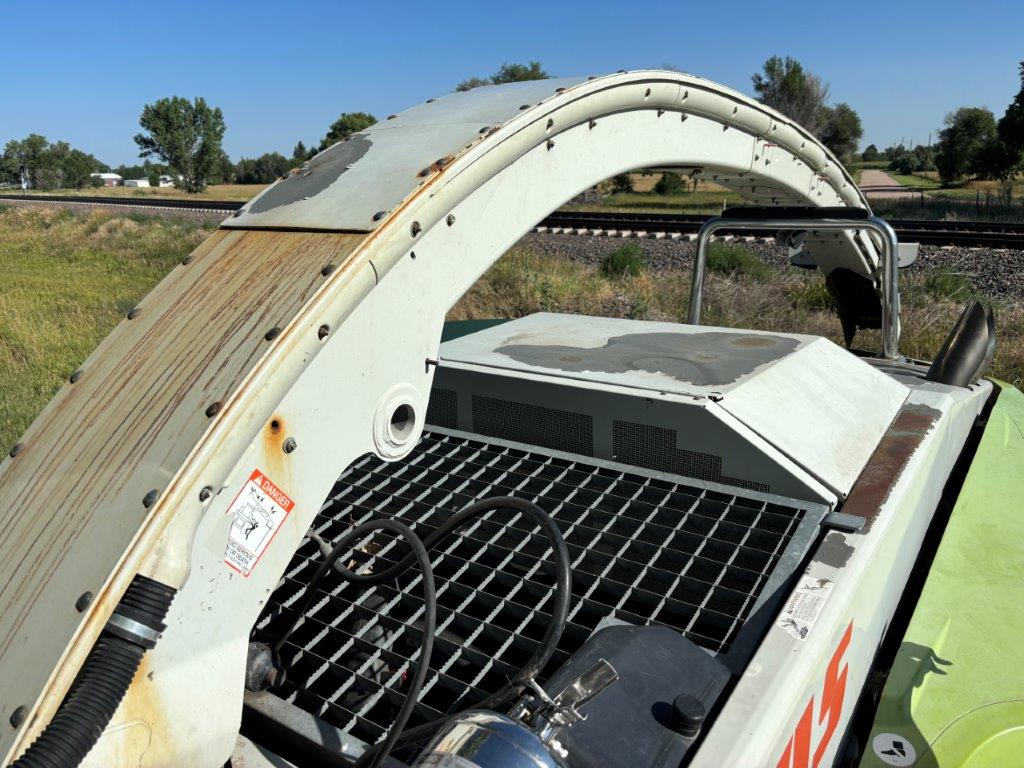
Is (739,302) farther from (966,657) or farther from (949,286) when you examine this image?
(966,657)

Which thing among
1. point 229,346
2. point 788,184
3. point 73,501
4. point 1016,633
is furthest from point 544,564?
point 788,184

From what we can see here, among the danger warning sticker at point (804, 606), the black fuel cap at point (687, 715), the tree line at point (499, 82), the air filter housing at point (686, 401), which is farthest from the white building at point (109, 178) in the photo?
the black fuel cap at point (687, 715)

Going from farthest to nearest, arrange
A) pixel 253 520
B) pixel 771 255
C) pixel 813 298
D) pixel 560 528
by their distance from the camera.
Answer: pixel 771 255 < pixel 813 298 < pixel 560 528 < pixel 253 520

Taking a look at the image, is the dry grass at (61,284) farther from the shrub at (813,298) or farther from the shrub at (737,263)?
the shrub at (737,263)

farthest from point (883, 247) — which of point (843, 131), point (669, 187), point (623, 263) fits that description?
point (843, 131)

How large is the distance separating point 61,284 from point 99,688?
1704 centimetres

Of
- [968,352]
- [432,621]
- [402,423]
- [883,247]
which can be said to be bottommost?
[432,621]

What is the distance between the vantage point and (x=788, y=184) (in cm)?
369

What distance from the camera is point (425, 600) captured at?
1687 millimetres

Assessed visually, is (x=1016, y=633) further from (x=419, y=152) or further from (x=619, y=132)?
(x=419, y=152)

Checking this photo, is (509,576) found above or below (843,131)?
below

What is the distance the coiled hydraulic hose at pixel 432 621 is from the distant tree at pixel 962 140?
133 ft

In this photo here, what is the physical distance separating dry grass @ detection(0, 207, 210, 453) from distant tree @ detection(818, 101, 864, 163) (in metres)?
38.4

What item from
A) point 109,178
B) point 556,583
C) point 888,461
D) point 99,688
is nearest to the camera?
point 99,688
